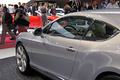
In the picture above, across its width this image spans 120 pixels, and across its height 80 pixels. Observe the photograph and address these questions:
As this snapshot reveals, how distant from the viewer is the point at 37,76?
379cm

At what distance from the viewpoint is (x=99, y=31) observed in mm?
2307

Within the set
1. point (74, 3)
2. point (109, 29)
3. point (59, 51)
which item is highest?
point (74, 3)

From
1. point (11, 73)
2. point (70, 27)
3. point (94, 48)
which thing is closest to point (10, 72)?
point (11, 73)

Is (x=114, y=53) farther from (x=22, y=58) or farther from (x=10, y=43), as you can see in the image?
(x=10, y=43)

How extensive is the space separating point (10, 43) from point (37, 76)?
3977 millimetres

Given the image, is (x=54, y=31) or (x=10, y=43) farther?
(x=10, y=43)

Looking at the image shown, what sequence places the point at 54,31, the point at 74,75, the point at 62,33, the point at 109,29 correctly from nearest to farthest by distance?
1. the point at 109,29
2. the point at 74,75
3. the point at 62,33
4. the point at 54,31

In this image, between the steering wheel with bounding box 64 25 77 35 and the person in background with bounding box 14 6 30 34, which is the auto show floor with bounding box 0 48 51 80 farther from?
the person in background with bounding box 14 6 30 34

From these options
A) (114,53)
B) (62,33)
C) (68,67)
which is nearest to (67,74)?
(68,67)

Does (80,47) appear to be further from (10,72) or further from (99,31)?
(10,72)

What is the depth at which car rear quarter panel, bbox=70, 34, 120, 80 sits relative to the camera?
6.06 ft

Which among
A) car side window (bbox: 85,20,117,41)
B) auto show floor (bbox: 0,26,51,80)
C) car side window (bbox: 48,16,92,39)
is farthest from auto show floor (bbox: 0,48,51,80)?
car side window (bbox: 85,20,117,41)

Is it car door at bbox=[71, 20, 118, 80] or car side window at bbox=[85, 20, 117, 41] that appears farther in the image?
car side window at bbox=[85, 20, 117, 41]

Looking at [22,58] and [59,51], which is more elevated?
[59,51]
